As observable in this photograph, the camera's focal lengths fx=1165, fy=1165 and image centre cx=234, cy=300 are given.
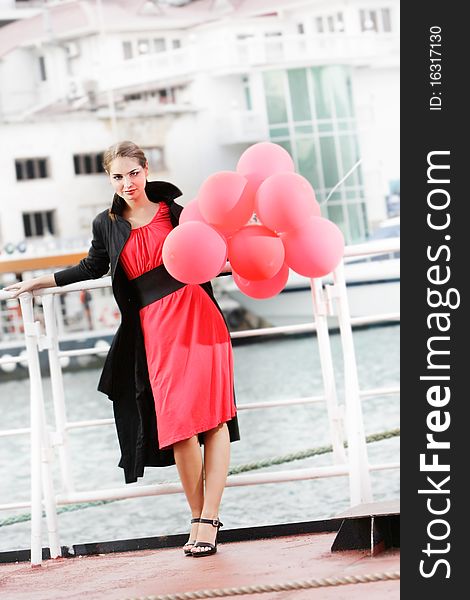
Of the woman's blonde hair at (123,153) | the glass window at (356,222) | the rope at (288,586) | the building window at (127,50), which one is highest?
the building window at (127,50)

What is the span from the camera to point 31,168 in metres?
22.4

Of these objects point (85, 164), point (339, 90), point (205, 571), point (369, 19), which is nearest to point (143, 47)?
point (85, 164)

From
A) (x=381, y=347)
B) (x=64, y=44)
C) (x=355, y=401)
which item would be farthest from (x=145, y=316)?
(x=64, y=44)

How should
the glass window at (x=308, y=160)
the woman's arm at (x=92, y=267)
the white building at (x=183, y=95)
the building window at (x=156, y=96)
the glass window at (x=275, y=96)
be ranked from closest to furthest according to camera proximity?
the woman's arm at (x=92, y=267) < the white building at (x=183, y=95) < the building window at (x=156, y=96) < the glass window at (x=275, y=96) < the glass window at (x=308, y=160)

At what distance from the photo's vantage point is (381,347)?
17.4m

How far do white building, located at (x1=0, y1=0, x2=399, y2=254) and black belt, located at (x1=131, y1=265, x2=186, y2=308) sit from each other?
60.9 ft

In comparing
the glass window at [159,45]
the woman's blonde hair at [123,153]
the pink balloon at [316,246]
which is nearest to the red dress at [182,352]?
the woman's blonde hair at [123,153]

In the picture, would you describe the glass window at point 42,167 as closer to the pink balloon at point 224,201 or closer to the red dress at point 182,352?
the red dress at point 182,352

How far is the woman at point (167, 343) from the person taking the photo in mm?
2469

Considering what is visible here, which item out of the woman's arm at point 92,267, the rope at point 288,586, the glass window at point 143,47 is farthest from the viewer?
the glass window at point 143,47

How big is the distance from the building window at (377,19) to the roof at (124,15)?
4.32 ft

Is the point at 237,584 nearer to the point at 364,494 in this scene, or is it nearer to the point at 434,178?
the point at 364,494

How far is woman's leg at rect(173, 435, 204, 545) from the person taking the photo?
2492mm

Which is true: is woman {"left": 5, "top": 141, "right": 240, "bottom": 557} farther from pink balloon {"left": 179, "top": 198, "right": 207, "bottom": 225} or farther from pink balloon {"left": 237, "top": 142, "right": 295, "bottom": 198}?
pink balloon {"left": 237, "top": 142, "right": 295, "bottom": 198}
